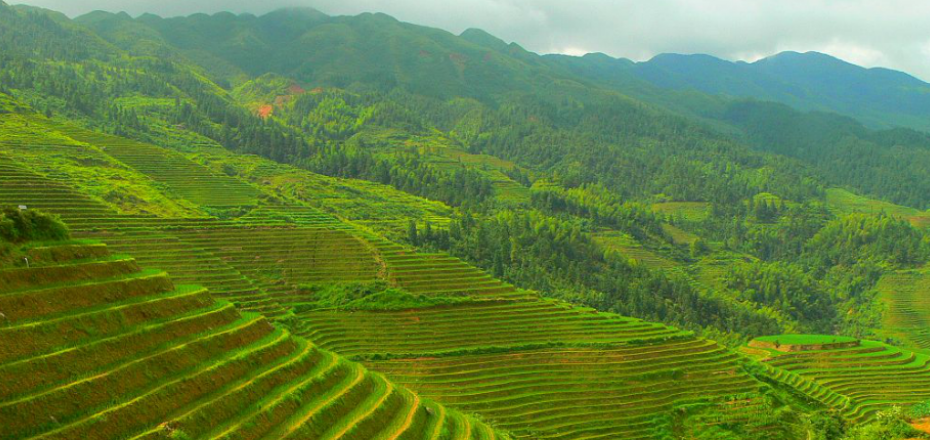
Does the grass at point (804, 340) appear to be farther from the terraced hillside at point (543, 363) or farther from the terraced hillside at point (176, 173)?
the terraced hillside at point (176, 173)

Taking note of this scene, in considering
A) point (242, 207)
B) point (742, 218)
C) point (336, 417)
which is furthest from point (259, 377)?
point (742, 218)

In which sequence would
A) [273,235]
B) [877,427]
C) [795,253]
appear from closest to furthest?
[877,427]
[273,235]
[795,253]

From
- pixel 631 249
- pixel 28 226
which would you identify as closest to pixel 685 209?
pixel 631 249

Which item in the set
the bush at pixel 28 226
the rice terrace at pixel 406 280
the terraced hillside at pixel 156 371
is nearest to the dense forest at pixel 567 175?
the rice terrace at pixel 406 280

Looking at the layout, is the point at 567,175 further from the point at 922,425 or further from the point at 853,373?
the point at 922,425

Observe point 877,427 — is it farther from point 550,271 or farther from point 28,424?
→ point 550,271
